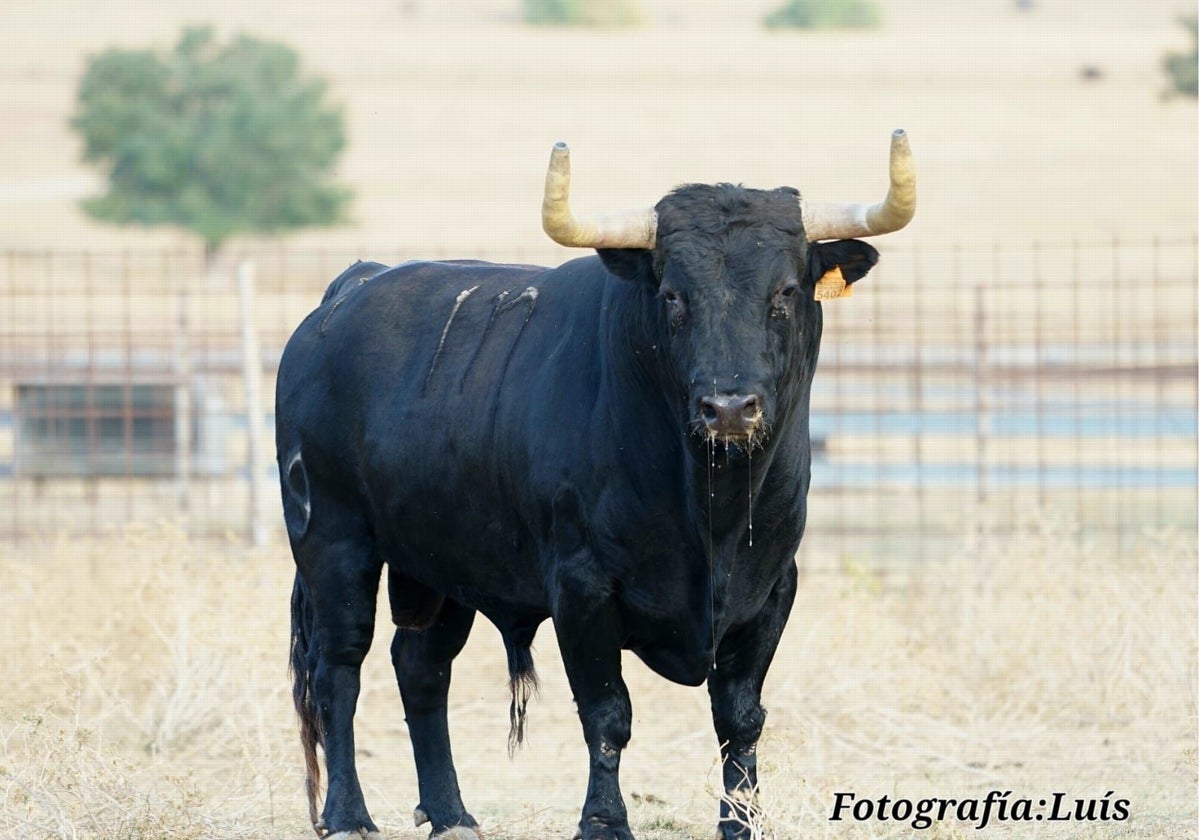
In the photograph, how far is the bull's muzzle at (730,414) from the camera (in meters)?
5.20

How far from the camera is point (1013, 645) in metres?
10.3

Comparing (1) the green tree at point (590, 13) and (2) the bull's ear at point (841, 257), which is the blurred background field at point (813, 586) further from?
(1) the green tree at point (590, 13)

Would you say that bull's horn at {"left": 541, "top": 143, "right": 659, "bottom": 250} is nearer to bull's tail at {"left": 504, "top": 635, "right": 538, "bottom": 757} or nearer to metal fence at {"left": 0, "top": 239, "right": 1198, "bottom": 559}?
bull's tail at {"left": 504, "top": 635, "right": 538, "bottom": 757}

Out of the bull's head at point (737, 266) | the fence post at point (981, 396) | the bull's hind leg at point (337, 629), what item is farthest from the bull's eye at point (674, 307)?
the fence post at point (981, 396)

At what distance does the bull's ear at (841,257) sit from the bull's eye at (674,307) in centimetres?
50

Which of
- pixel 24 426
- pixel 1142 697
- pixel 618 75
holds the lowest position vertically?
pixel 1142 697

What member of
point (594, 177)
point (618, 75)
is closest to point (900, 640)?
point (594, 177)

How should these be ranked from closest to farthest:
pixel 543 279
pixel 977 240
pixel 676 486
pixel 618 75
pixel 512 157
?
1. pixel 676 486
2. pixel 543 279
3. pixel 977 240
4. pixel 512 157
5. pixel 618 75

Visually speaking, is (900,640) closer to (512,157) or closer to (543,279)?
(543,279)

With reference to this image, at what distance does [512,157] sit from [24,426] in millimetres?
48888

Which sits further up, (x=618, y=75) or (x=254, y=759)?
(x=618, y=75)

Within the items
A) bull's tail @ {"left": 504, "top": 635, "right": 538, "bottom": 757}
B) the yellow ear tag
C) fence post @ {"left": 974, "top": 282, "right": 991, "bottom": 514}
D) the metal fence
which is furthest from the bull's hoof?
fence post @ {"left": 974, "top": 282, "right": 991, "bottom": 514}

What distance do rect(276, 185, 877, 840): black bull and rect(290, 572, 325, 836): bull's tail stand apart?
2 cm

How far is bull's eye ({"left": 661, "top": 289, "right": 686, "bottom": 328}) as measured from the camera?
5.55 m
